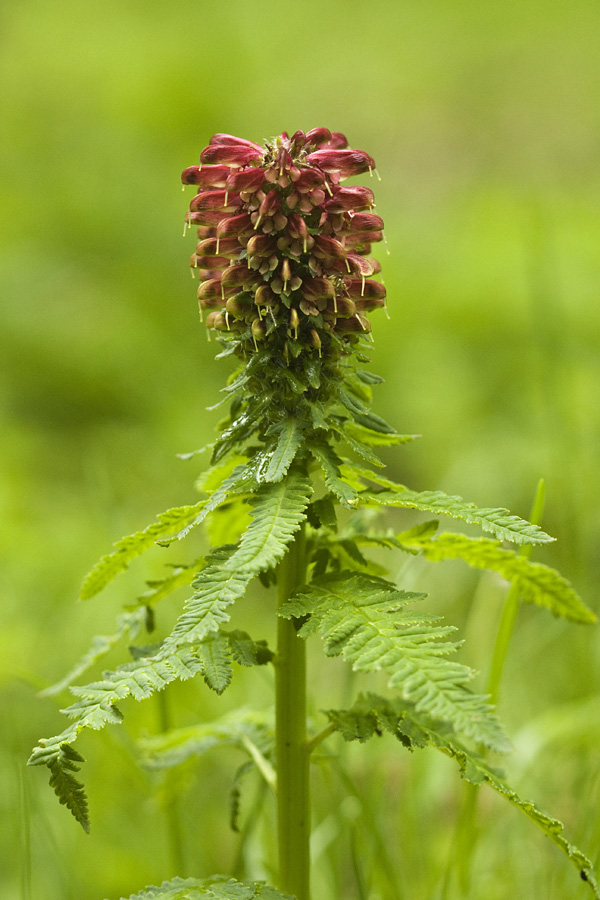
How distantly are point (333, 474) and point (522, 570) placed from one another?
309 mm

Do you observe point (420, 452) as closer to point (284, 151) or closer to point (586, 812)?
point (586, 812)

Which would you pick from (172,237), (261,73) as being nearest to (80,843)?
(172,237)

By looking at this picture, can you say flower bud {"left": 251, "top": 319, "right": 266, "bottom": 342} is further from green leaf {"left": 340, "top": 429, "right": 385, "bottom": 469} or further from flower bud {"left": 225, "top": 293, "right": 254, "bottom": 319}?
green leaf {"left": 340, "top": 429, "right": 385, "bottom": 469}

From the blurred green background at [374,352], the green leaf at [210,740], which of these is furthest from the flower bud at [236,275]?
the blurred green background at [374,352]

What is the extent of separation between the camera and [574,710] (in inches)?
72.2

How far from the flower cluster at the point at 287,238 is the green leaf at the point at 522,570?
312mm

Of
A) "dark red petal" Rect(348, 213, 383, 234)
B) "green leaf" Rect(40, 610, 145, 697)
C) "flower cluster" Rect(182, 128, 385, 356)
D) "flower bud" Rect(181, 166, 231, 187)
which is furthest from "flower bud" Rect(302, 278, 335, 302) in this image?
"green leaf" Rect(40, 610, 145, 697)

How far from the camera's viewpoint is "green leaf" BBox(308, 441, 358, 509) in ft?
3.09

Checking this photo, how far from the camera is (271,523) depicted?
0.91m

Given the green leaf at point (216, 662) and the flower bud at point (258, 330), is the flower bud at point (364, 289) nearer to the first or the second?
the flower bud at point (258, 330)

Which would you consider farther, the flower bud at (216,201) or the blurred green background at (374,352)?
the blurred green background at (374,352)

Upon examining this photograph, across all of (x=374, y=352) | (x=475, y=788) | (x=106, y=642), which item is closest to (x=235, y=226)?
(x=106, y=642)

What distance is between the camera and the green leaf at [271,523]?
85 cm

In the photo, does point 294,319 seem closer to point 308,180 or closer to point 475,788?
point 308,180
